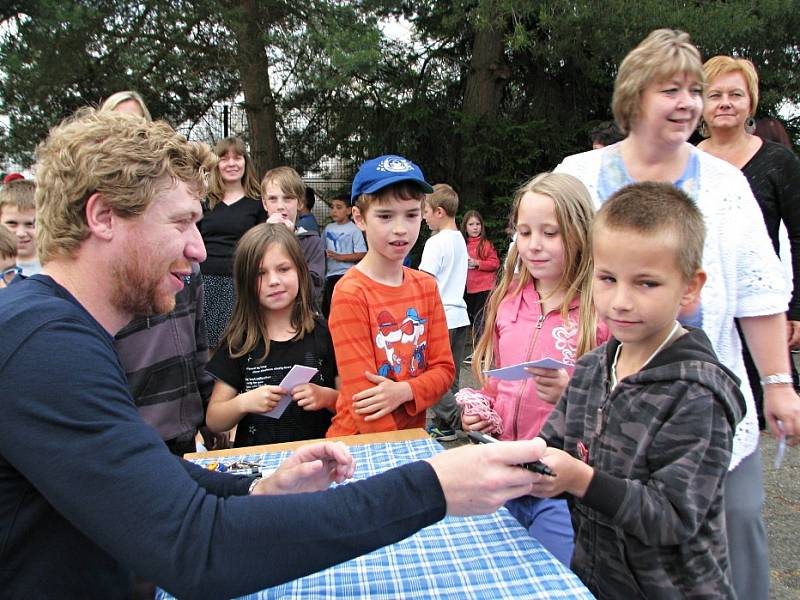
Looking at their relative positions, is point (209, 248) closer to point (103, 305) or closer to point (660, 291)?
point (103, 305)

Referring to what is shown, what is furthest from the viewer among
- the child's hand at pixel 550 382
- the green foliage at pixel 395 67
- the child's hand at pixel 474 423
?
the green foliage at pixel 395 67

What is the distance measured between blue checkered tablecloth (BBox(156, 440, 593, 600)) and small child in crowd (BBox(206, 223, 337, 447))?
1.09m

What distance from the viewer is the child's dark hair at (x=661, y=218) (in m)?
1.50

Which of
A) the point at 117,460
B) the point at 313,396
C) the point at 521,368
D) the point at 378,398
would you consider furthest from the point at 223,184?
the point at 117,460

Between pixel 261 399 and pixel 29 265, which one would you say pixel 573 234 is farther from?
pixel 29 265

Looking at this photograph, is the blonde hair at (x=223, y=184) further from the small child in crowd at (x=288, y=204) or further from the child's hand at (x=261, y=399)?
the child's hand at (x=261, y=399)

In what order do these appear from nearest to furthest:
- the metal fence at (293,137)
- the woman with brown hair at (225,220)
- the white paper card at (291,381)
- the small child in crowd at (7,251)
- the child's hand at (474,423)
A: the child's hand at (474,423) < the white paper card at (291,381) < the small child in crowd at (7,251) < the woman with brown hair at (225,220) < the metal fence at (293,137)

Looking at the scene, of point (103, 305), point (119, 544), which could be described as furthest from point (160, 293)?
point (119, 544)

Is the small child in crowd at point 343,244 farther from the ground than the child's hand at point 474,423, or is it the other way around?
the small child in crowd at point 343,244

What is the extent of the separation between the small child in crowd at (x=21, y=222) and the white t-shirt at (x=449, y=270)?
9.41ft

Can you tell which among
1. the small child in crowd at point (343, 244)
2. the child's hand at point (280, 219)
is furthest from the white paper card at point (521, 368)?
the small child in crowd at point (343, 244)

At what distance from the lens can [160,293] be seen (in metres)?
1.38

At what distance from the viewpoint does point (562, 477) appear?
1.32 meters

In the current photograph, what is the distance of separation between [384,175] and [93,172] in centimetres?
149
